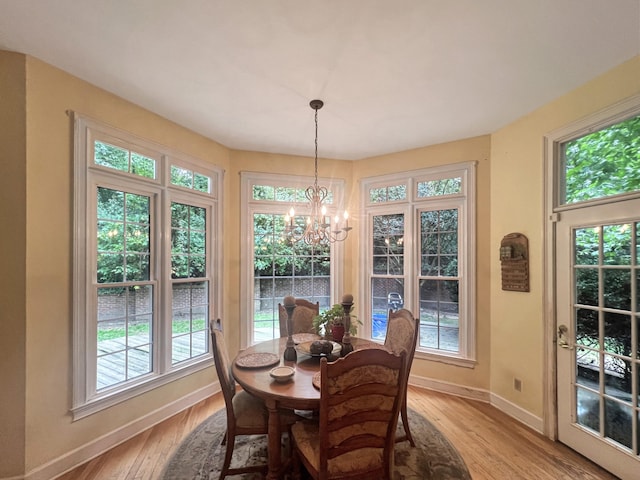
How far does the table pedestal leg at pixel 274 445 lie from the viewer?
6.46 feet

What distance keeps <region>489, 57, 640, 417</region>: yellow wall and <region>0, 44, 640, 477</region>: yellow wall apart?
0.01 meters

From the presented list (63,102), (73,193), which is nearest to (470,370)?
(73,193)

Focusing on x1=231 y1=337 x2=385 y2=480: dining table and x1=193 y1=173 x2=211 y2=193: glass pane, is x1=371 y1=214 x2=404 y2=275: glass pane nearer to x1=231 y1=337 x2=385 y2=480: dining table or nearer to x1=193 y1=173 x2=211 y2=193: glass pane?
x1=231 y1=337 x2=385 y2=480: dining table

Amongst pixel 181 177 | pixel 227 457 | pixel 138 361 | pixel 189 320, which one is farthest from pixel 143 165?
pixel 227 457

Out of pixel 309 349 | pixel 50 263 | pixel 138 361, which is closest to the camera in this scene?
pixel 50 263

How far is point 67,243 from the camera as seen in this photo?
235 centimetres

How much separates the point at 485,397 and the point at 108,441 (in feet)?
12.0

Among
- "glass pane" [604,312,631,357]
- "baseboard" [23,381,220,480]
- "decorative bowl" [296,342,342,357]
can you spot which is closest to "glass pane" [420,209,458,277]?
"glass pane" [604,312,631,357]

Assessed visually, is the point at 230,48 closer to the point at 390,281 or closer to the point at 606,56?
the point at 606,56

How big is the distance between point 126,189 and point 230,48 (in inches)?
62.1

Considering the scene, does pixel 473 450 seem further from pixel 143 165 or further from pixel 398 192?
pixel 143 165

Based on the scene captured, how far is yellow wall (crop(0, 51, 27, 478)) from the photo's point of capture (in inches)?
81.7

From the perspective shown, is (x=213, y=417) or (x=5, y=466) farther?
(x=213, y=417)

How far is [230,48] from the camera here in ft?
6.76
